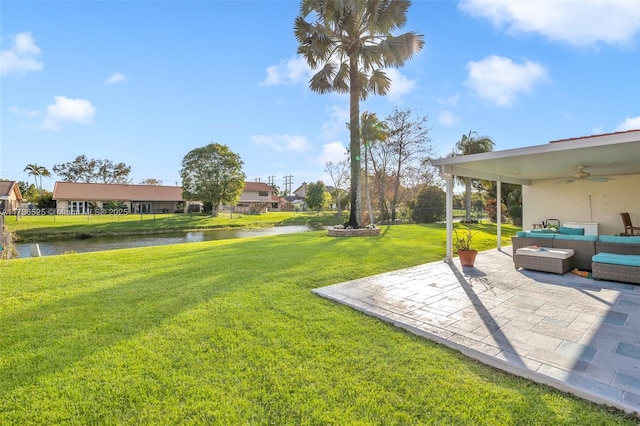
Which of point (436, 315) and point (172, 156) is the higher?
point (172, 156)

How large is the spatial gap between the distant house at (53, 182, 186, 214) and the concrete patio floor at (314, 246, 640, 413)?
3810 cm

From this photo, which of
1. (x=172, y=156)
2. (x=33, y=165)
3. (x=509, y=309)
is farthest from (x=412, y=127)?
(x=33, y=165)

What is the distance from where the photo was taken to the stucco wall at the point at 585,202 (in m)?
9.61

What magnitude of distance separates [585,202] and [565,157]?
5.91 metres

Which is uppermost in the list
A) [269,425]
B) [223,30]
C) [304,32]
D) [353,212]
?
[304,32]

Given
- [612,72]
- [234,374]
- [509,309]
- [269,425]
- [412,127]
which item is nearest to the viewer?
[269,425]

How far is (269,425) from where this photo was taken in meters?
1.85

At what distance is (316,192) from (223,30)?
30658 mm

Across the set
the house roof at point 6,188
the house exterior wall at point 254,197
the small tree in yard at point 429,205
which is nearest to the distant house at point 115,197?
the house roof at point 6,188

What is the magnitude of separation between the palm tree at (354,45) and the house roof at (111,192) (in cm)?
3439

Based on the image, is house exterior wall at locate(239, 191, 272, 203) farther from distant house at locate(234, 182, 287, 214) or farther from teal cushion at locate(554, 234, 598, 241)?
teal cushion at locate(554, 234, 598, 241)

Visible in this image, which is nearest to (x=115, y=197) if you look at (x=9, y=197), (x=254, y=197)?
(x=9, y=197)

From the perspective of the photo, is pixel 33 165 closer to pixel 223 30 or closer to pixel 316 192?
pixel 316 192

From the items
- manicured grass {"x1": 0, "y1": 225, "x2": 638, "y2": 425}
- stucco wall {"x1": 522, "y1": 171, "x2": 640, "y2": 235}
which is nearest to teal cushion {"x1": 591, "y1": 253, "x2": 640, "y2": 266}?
stucco wall {"x1": 522, "y1": 171, "x2": 640, "y2": 235}
